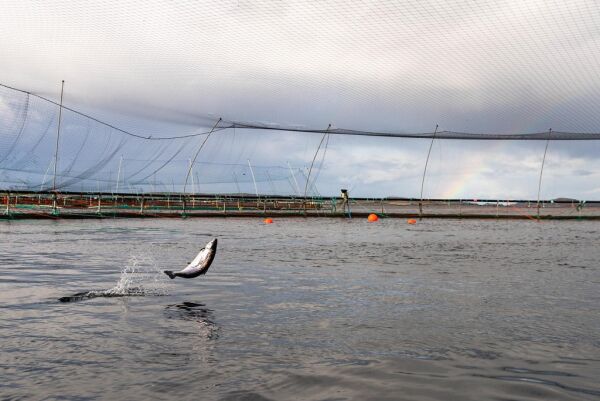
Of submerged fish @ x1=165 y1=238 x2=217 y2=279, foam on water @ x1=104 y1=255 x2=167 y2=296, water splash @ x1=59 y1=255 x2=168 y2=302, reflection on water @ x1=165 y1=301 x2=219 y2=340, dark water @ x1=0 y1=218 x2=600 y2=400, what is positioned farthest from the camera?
submerged fish @ x1=165 y1=238 x2=217 y2=279

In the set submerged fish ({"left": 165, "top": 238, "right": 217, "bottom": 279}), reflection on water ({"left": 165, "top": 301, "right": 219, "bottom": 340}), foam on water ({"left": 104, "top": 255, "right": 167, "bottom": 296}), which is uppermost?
submerged fish ({"left": 165, "top": 238, "right": 217, "bottom": 279})

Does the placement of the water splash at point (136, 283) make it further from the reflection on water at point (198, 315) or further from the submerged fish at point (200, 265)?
the reflection on water at point (198, 315)

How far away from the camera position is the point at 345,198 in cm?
4422

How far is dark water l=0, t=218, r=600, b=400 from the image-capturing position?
13.8 ft

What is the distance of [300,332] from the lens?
237 inches

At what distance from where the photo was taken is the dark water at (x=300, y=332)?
4.20 m

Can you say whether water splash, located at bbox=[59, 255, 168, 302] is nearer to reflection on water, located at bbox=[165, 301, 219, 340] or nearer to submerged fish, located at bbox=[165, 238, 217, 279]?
submerged fish, located at bbox=[165, 238, 217, 279]

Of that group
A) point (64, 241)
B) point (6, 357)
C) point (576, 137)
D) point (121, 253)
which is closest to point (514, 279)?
point (6, 357)

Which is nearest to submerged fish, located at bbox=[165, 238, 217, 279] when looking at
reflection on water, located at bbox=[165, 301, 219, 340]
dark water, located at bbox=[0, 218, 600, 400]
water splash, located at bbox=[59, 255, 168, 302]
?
dark water, located at bbox=[0, 218, 600, 400]

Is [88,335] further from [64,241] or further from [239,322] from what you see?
[64,241]

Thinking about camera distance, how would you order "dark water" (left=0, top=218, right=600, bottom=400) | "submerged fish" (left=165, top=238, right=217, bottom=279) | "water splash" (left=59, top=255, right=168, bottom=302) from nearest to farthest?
"dark water" (left=0, top=218, right=600, bottom=400)
"water splash" (left=59, top=255, right=168, bottom=302)
"submerged fish" (left=165, top=238, right=217, bottom=279)

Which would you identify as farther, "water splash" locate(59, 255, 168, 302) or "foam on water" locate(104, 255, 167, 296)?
"foam on water" locate(104, 255, 167, 296)

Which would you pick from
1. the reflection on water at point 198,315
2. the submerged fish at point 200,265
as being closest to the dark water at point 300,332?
the reflection on water at point 198,315

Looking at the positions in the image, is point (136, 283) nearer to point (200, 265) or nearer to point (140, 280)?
point (140, 280)
